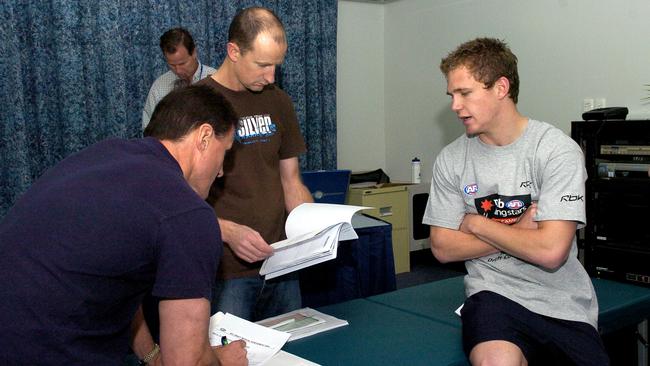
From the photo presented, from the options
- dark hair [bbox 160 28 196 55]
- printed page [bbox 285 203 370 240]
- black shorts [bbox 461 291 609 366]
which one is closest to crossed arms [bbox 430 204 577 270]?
black shorts [bbox 461 291 609 366]

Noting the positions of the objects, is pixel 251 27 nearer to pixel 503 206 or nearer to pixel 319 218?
pixel 319 218

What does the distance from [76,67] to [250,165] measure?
2.49 metres

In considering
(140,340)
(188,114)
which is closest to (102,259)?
(188,114)

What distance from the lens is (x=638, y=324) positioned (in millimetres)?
→ 2283

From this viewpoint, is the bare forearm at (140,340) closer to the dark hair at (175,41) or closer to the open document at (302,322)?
the open document at (302,322)

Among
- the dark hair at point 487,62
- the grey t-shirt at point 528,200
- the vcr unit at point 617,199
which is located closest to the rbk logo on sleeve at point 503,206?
the grey t-shirt at point 528,200

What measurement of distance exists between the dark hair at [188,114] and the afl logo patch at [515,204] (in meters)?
0.92

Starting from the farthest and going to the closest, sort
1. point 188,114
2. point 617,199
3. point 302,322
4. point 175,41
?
point 175,41, point 617,199, point 302,322, point 188,114

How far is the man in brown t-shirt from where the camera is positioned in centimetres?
188

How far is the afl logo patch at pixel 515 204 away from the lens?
1829 millimetres

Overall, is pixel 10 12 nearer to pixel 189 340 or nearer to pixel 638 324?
pixel 189 340

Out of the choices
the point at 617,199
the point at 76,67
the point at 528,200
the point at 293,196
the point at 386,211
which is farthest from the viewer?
the point at 386,211

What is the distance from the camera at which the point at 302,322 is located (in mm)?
1930

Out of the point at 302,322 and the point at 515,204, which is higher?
the point at 515,204
